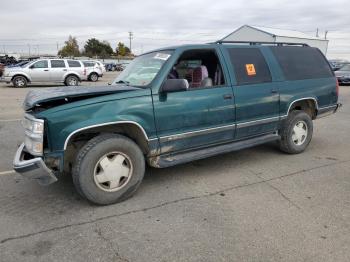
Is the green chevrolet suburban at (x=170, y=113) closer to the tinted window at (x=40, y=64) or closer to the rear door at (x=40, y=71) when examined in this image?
the rear door at (x=40, y=71)

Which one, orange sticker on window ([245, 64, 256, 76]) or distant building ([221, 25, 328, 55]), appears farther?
distant building ([221, 25, 328, 55])

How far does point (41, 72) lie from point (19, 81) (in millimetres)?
1383

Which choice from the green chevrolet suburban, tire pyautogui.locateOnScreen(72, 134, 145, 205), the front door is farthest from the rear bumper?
tire pyautogui.locateOnScreen(72, 134, 145, 205)

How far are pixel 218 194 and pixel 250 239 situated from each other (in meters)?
1.07

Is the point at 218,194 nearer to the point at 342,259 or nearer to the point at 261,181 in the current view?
the point at 261,181

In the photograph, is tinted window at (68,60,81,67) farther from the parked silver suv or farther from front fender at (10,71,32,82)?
front fender at (10,71,32,82)

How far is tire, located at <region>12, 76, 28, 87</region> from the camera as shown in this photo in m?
20.2

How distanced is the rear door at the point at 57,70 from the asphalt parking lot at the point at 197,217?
1620cm

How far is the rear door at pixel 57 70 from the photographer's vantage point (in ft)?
67.3

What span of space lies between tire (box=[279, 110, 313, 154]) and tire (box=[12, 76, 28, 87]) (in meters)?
18.3

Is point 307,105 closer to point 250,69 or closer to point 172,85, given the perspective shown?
point 250,69

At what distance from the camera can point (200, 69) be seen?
514 cm

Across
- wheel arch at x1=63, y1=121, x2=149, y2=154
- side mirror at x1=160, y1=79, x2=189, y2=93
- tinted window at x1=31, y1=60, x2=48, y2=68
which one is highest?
tinted window at x1=31, y1=60, x2=48, y2=68

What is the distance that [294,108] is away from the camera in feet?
19.4
